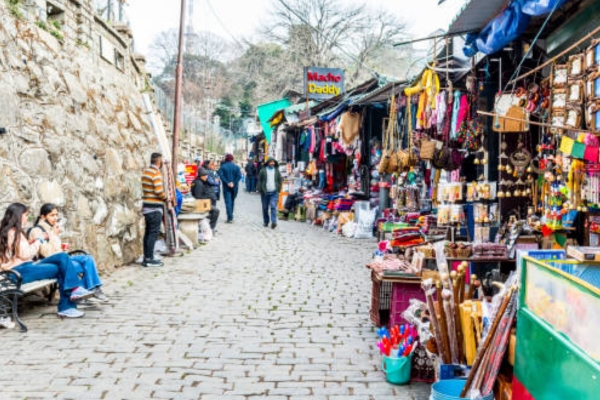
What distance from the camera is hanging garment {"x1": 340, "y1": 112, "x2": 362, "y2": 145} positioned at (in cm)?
1469

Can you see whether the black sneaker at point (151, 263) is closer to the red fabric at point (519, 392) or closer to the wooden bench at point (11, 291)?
the wooden bench at point (11, 291)

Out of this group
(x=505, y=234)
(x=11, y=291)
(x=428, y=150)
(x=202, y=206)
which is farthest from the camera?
(x=202, y=206)

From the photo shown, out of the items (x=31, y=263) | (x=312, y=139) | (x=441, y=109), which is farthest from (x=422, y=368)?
(x=312, y=139)

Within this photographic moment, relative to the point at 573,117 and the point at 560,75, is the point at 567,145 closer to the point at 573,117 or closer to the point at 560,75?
the point at 573,117

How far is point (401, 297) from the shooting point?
19.3 feet

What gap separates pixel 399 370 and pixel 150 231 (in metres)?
6.45

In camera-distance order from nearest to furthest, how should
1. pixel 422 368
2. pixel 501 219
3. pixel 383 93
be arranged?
pixel 422 368
pixel 501 219
pixel 383 93

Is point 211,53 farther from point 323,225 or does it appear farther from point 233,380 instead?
point 233,380

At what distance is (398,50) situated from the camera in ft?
120

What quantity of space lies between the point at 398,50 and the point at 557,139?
103 ft

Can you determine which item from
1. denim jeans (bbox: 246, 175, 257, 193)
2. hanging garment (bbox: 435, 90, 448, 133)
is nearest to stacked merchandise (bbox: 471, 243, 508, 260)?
hanging garment (bbox: 435, 90, 448, 133)

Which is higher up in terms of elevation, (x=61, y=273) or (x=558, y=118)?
(x=558, y=118)

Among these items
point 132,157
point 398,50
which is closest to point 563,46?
point 132,157

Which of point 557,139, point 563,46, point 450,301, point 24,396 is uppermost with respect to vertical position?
point 563,46
